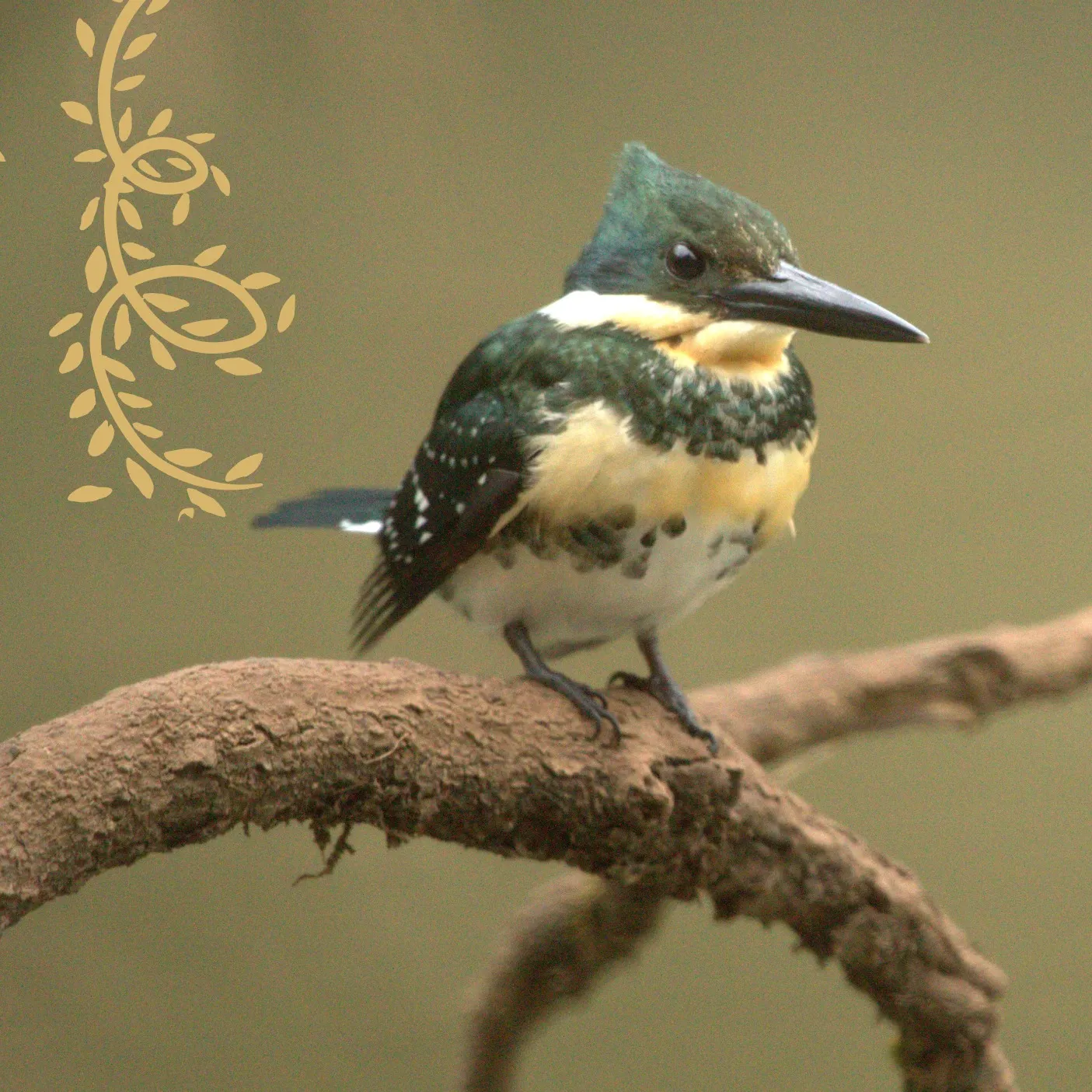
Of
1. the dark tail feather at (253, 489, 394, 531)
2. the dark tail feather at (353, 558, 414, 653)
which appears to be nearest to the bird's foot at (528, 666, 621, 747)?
the dark tail feather at (353, 558, 414, 653)

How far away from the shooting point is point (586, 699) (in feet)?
3.69

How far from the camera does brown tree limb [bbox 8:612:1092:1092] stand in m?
0.82

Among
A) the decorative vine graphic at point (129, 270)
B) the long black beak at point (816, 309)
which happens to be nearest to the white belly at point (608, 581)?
the long black beak at point (816, 309)

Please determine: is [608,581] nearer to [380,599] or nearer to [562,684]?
[562,684]

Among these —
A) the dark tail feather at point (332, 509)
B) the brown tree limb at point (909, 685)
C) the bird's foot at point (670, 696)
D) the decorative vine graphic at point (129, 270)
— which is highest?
the decorative vine graphic at point (129, 270)

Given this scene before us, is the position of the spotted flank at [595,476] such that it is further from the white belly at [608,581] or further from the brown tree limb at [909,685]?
the brown tree limb at [909,685]

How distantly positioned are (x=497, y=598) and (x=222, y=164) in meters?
0.42

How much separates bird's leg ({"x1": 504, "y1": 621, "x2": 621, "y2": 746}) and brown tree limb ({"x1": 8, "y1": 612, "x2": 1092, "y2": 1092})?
0.01 m

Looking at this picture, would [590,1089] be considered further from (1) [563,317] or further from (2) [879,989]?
(1) [563,317]

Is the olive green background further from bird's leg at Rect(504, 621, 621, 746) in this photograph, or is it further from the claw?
the claw

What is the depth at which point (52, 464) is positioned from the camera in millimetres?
1028

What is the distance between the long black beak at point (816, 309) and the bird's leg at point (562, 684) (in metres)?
0.34

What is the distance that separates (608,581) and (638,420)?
0.14 meters

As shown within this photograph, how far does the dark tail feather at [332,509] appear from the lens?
1355mm
